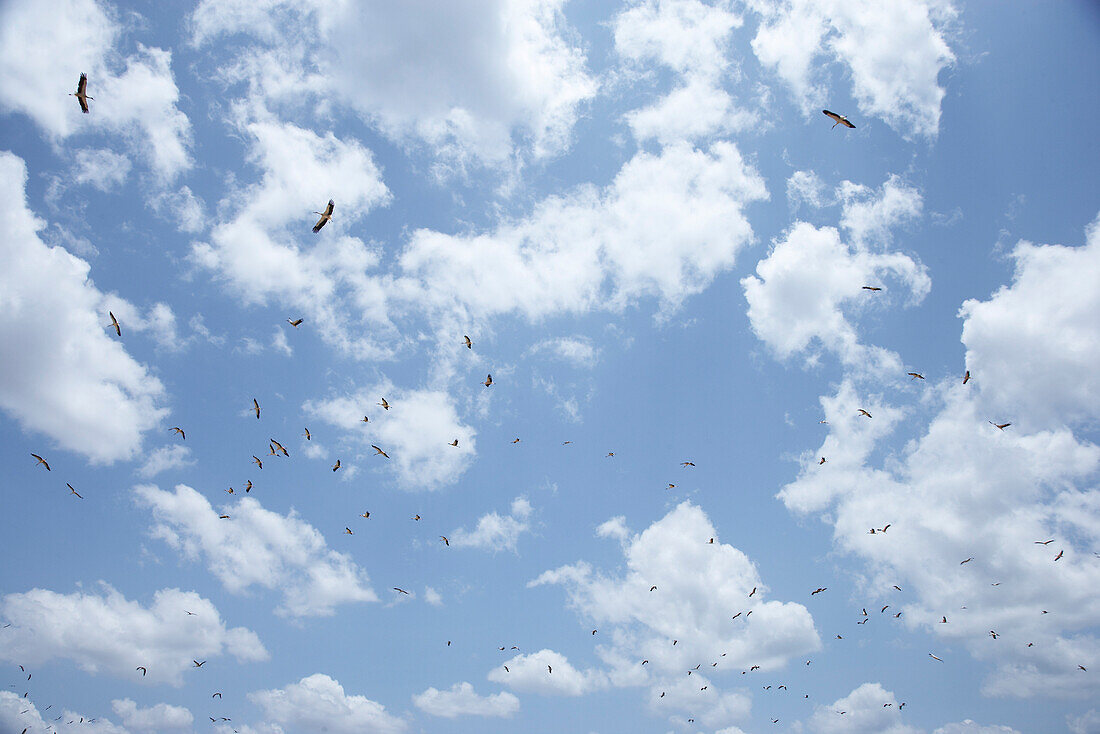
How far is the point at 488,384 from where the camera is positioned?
48.7m

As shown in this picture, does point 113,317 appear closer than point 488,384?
Yes

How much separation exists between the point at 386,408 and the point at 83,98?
31.6 m

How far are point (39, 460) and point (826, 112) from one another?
6028 centimetres

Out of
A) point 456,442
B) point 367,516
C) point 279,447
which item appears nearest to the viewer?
point 279,447

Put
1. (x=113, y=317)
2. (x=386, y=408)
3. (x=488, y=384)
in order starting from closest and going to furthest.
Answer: (x=113, y=317)
(x=488, y=384)
(x=386, y=408)

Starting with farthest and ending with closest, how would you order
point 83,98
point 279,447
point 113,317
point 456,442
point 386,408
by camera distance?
point 456,442, point 386,408, point 279,447, point 113,317, point 83,98

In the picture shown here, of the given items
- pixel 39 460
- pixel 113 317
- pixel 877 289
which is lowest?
pixel 39 460

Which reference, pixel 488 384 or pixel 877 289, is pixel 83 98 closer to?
pixel 488 384

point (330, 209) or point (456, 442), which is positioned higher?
point (456, 442)

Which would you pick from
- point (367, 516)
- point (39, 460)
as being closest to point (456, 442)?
point (367, 516)

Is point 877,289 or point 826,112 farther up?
point 877,289

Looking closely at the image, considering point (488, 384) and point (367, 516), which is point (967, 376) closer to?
point (488, 384)

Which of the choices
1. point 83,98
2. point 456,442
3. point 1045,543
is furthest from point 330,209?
point 1045,543

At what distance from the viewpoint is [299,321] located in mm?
42781
